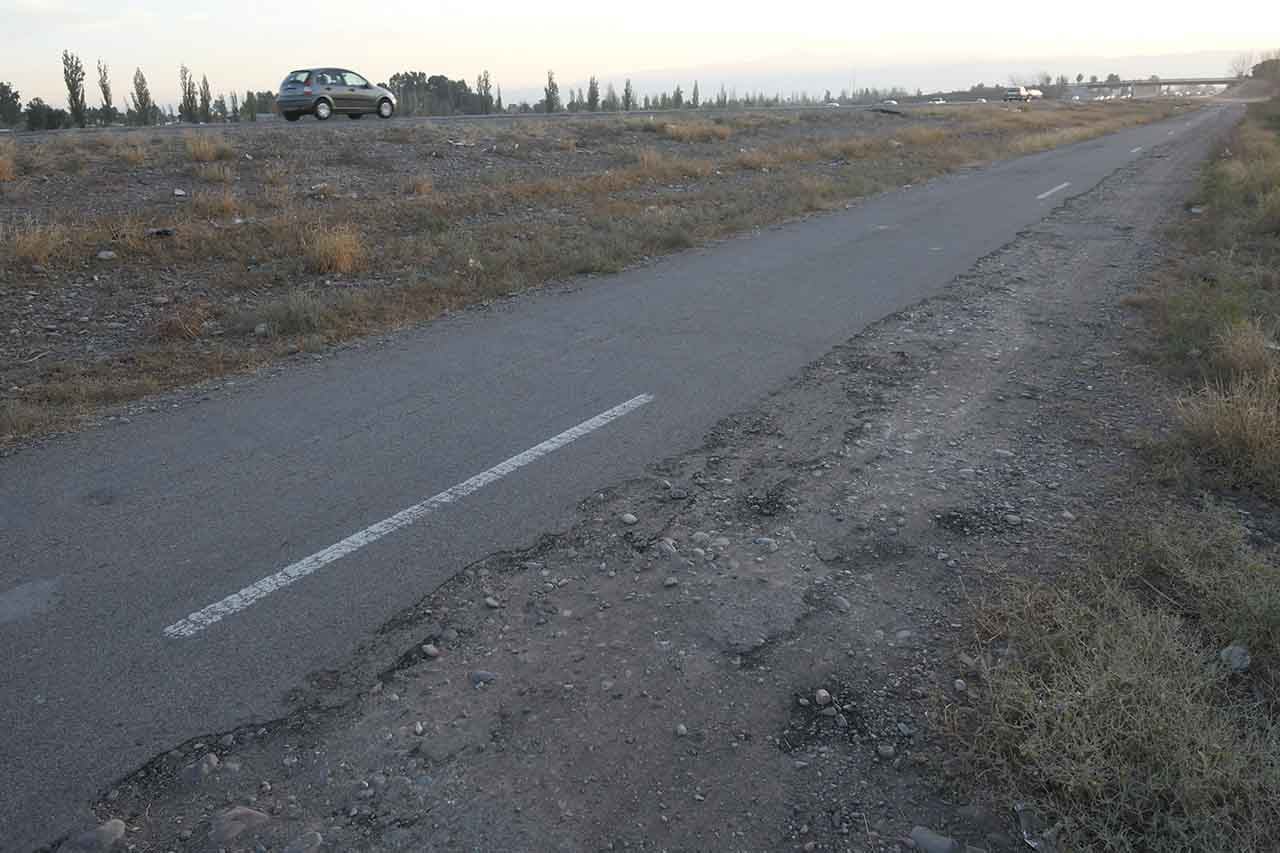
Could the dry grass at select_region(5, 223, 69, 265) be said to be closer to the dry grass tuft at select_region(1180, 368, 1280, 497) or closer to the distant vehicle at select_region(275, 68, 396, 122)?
the dry grass tuft at select_region(1180, 368, 1280, 497)

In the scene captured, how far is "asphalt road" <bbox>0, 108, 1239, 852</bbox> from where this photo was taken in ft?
10.6

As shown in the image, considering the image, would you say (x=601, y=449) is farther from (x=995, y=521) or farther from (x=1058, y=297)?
(x=1058, y=297)

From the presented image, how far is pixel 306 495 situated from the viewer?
4793mm

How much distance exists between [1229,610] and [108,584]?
4535 millimetres

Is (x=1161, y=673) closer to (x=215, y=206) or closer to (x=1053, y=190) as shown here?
(x=215, y=206)

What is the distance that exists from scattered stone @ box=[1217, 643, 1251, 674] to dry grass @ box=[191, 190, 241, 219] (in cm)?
1244

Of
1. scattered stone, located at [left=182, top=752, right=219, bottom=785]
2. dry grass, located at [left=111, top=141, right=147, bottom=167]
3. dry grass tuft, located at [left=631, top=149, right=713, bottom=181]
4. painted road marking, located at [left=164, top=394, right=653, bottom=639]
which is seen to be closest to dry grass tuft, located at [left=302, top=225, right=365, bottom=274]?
painted road marking, located at [left=164, top=394, right=653, bottom=639]

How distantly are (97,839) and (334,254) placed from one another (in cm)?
863

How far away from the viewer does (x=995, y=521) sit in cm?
441

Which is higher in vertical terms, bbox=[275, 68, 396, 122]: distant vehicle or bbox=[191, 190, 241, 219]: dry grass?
bbox=[275, 68, 396, 122]: distant vehicle

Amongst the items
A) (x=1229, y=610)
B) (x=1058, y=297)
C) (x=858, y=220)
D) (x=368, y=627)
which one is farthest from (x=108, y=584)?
(x=858, y=220)

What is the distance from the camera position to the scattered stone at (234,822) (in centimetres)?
264

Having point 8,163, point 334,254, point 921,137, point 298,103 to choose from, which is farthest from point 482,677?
point 921,137

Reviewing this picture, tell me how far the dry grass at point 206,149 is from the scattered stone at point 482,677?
1550 centimetres
